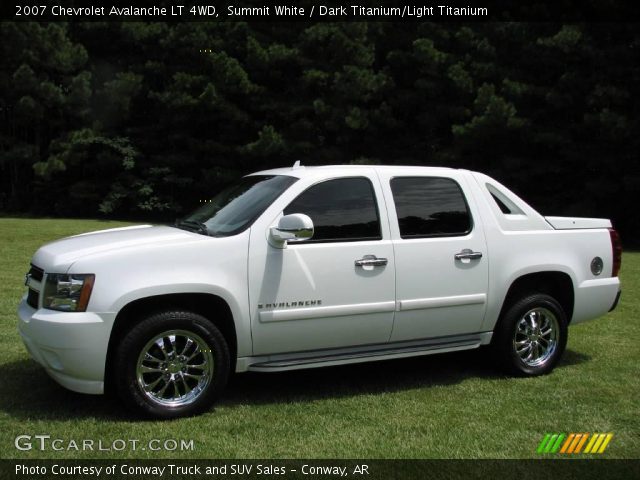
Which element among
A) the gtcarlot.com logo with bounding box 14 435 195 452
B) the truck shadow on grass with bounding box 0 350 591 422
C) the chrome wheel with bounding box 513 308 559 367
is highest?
the chrome wheel with bounding box 513 308 559 367

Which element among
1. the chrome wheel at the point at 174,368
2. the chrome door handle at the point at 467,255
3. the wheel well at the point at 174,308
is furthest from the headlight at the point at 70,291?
the chrome door handle at the point at 467,255

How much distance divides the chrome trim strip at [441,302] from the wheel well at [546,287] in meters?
0.42

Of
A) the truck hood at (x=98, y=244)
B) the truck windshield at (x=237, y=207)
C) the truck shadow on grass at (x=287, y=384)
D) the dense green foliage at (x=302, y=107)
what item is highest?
the dense green foliage at (x=302, y=107)

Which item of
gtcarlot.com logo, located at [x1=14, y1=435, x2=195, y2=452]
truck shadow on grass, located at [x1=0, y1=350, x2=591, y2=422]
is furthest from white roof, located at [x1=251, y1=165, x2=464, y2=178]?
gtcarlot.com logo, located at [x1=14, y1=435, x2=195, y2=452]

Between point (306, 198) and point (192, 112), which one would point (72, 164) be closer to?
point (192, 112)

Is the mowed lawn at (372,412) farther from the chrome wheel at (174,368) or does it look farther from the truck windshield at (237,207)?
the truck windshield at (237,207)

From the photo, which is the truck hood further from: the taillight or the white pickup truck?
the taillight

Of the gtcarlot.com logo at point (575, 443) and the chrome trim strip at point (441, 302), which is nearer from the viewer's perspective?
the gtcarlot.com logo at point (575, 443)

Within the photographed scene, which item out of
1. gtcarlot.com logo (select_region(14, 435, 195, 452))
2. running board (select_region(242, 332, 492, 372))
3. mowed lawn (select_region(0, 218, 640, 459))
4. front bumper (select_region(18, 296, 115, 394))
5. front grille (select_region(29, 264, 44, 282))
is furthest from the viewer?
running board (select_region(242, 332, 492, 372))

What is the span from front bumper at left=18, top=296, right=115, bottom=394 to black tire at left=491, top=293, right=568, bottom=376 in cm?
340

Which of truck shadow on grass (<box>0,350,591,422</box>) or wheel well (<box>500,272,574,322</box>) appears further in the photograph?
wheel well (<box>500,272,574,322</box>)

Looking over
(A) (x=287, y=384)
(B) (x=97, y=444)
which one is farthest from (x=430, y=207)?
(B) (x=97, y=444)

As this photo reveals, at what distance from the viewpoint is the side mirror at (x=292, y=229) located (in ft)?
15.3

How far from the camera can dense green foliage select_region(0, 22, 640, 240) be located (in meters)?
25.9
